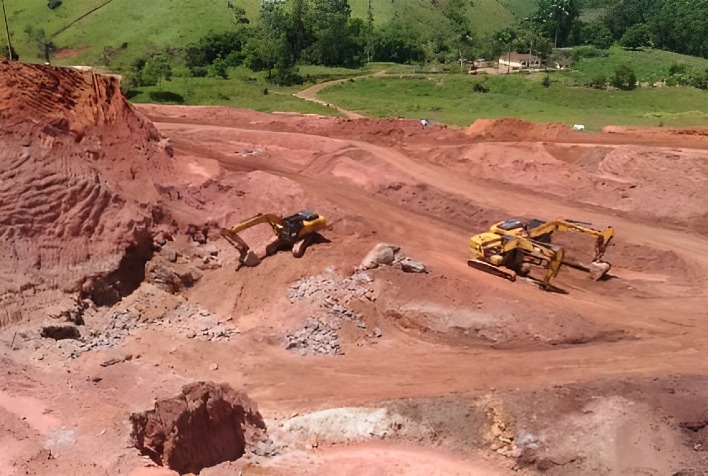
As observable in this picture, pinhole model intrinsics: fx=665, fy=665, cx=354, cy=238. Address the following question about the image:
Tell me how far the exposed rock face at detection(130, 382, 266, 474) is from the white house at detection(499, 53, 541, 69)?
85464 mm

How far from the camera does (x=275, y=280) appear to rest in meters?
24.8

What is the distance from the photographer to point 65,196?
Answer: 23.7 meters

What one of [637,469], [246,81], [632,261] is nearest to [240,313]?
[637,469]

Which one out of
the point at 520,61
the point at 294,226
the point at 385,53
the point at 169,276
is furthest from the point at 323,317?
the point at 385,53

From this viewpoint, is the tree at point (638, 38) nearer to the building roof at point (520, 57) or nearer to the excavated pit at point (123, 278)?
the building roof at point (520, 57)

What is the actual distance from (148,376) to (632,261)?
68.2 ft

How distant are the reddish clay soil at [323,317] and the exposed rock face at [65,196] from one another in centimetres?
8

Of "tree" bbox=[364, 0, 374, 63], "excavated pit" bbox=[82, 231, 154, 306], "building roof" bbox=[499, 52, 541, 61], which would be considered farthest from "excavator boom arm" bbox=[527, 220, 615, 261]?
"tree" bbox=[364, 0, 374, 63]

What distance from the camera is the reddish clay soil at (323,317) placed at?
17109 millimetres

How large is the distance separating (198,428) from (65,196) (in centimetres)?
1134

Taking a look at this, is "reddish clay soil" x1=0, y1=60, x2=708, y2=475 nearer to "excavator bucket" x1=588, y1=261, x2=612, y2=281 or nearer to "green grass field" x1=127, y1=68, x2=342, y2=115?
"excavator bucket" x1=588, y1=261, x2=612, y2=281

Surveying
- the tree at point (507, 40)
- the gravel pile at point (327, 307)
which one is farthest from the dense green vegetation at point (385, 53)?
the gravel pile at point (327, 307)

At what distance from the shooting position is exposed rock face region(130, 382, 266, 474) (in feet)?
51.8

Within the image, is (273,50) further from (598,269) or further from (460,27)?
(598,269)
